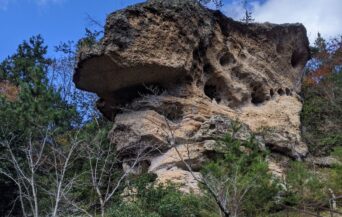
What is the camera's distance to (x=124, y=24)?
1248cm

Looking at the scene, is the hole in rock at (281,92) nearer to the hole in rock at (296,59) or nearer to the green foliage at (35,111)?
the hole in rock at (296,59)

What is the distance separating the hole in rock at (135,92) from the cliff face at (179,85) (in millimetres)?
26

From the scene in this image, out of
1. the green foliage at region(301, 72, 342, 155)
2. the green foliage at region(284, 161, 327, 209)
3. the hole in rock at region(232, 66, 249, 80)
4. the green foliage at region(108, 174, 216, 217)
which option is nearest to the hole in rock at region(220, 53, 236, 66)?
the hole in rock at region(232, 66, 249, 80)

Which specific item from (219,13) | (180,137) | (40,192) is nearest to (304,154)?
(180,137)

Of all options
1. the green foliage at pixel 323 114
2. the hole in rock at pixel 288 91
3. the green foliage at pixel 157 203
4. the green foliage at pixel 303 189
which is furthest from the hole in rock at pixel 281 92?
the green foliage at pixel 303 189

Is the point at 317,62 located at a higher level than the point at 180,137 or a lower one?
higher

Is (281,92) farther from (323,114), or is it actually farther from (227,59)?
(227,59)

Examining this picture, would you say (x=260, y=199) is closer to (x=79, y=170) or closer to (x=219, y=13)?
(x=79, y=170)

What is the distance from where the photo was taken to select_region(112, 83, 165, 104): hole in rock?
13.2 meters

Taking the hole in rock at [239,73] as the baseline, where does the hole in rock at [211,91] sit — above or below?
below

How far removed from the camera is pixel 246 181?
8.27m

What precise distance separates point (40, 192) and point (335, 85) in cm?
1064

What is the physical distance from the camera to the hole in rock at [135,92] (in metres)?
13.2

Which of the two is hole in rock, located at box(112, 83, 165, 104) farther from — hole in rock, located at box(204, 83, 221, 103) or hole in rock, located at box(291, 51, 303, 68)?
hole in rock, located at box(291, 51, 303, 68)
